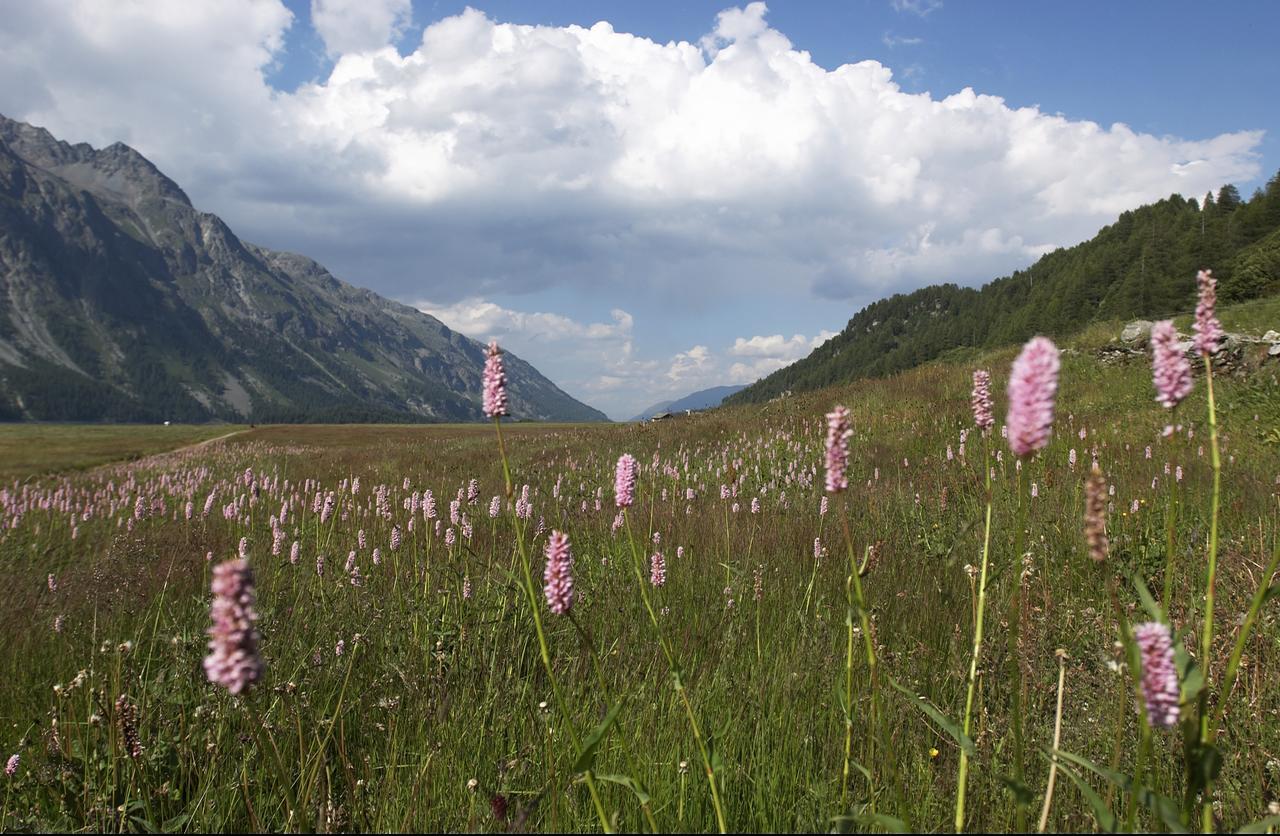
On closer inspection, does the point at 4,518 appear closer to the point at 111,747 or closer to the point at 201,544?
the point at 201,544

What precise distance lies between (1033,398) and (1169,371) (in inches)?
17.6

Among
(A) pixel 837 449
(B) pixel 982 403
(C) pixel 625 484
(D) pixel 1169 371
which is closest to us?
(D) pixel 1169 371

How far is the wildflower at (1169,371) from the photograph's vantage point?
138 centimetres

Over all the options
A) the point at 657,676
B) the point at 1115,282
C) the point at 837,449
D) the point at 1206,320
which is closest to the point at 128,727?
the point at 657,676

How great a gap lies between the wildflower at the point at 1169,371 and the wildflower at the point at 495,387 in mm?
1542

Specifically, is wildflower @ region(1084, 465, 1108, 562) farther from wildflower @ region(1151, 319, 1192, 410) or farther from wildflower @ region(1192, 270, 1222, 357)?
wildflower @ region(1192, 270, 1222, 357)

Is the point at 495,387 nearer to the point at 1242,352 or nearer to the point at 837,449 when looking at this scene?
the point at 837,449

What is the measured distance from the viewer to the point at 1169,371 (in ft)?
4.64

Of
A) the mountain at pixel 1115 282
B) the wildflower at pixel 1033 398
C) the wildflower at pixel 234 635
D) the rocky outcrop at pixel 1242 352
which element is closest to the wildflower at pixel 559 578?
the wildflower at pixel 234 635

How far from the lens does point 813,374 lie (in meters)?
177

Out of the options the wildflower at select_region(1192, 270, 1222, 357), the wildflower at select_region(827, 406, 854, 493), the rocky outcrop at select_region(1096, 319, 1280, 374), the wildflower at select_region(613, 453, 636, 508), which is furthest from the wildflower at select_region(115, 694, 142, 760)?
the rocky outcrop at select_region(1096, 319, 1280, 374)

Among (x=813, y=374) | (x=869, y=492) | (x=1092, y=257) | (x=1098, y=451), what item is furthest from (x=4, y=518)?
(x=813, y=374)

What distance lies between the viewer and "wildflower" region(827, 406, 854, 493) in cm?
150

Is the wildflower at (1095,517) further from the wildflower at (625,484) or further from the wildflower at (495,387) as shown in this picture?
the wildflower at (495,387)
